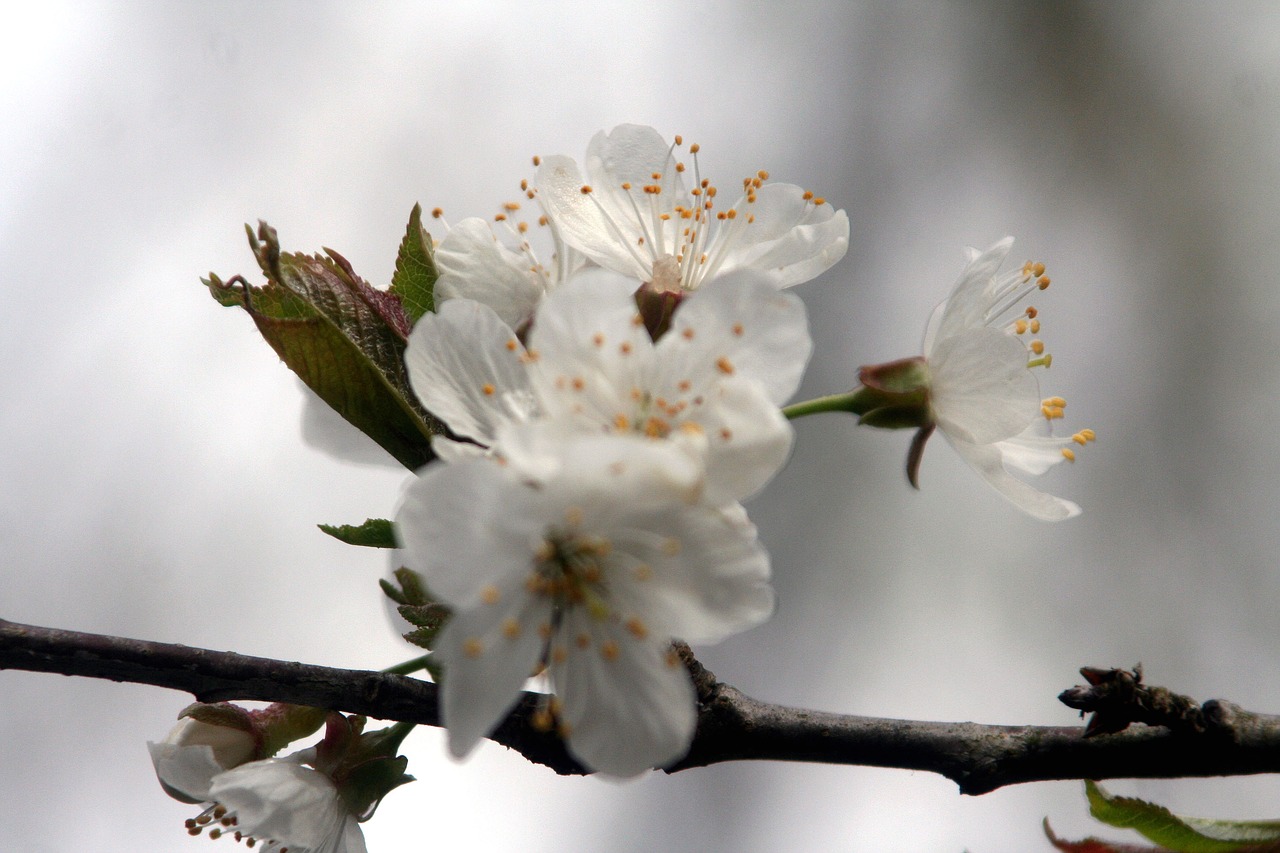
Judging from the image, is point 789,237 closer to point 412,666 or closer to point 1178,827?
point 412,666

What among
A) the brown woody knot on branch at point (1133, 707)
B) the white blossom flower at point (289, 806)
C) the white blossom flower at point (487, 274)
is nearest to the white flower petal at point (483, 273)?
the white blossom flower at point (487, 274)

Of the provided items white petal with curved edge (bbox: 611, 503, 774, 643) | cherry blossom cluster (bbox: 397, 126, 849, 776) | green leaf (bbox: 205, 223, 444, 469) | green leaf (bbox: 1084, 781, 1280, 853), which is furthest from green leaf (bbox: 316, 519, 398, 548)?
green leaf (bbox: 1084, 781, 1280, 853)

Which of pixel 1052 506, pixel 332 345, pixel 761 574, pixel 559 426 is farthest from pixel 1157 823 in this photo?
pixel 332 345

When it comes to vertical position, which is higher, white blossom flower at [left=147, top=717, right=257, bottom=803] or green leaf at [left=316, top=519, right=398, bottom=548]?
green leaf at [left=316, top=519, right=398, bottom=548]

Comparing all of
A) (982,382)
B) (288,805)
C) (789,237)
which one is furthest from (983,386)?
(288,805)

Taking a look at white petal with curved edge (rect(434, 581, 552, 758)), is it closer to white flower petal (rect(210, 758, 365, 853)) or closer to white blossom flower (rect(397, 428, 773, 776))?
white blossom flower (rect(397, 428, 773, 776))

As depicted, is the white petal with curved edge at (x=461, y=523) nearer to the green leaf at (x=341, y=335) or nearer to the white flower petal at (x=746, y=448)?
the white flower petal at (x=746, y=448)
